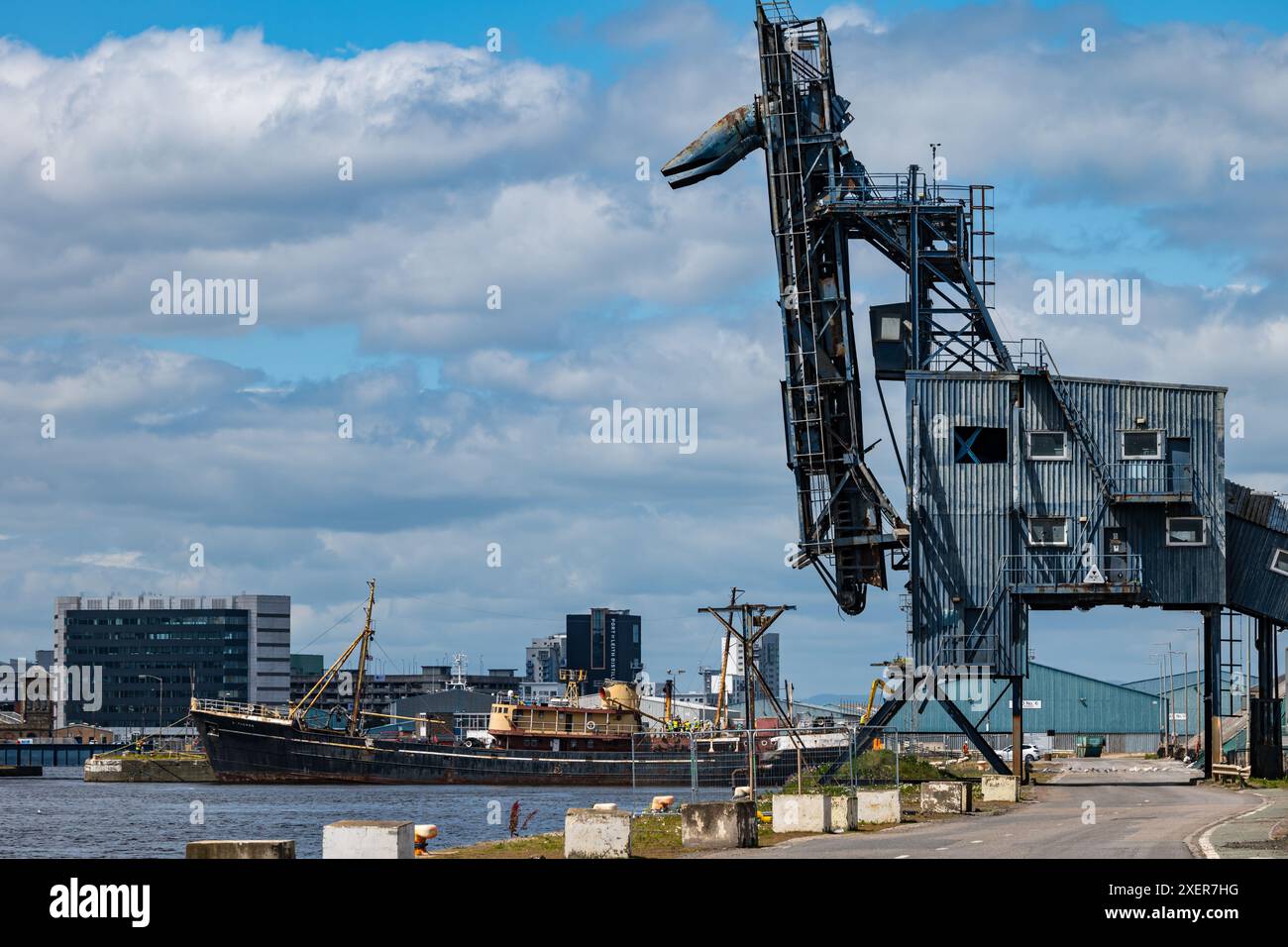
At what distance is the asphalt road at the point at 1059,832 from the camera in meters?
32.6

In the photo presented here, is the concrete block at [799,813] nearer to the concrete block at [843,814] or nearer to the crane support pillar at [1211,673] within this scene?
the concrete block at [843,814]

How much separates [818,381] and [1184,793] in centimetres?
2002

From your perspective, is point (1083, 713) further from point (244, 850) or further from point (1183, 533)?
point (244, 850)

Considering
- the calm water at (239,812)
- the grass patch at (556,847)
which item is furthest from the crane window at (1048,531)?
the grass patch at (556,847)

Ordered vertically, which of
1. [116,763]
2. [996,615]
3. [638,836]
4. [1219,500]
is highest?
[1219,500]

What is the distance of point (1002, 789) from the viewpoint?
53.8 metres

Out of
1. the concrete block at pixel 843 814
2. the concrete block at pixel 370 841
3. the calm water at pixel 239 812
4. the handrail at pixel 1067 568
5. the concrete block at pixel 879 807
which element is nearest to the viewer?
the concrete block at pixel 370 841

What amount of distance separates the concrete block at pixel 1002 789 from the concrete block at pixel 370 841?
100 feet

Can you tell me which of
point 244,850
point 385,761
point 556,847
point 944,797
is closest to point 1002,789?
point 944,797

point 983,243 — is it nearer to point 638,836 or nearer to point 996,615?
point 996,615

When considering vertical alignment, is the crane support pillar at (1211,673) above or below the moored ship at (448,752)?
above
